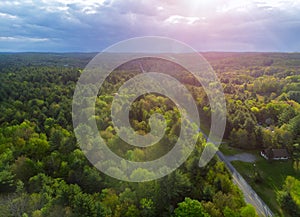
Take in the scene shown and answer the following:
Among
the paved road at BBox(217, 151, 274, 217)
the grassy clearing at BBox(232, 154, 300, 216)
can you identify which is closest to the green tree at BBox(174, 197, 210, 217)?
the paved road at BBox(217, 151, 274, 217)

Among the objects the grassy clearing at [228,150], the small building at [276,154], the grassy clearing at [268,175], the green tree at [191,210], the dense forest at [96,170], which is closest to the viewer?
the green tree at [191,210]

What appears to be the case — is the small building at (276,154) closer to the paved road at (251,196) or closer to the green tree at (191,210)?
the paved road at (251,196)

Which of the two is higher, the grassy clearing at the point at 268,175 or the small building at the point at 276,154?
the small building at the point at 276,154

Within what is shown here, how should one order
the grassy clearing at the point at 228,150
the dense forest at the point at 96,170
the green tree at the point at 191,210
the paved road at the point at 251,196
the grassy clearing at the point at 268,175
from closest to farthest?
1. the green tree at the point at 191,210
2. the dense forest at the point at 96,170
3. the paved road at the point at 251,196
4. the grassy clearing at the point at 268,175
5. the grassy clearing at the point at 228,150

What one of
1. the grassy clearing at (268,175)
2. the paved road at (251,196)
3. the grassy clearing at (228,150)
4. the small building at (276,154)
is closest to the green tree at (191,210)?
the paved road at (251,196)

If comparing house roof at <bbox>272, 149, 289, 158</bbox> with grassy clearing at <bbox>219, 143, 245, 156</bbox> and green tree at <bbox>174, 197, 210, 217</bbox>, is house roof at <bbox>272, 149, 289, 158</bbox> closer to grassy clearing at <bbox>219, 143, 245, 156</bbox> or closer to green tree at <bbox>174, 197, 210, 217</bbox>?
grassy clearing at <bbox>219, 143, 245, 156</bbox>

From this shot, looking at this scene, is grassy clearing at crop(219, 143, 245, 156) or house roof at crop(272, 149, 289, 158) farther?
grassy clearing at crop(219, 143, 245, 156)

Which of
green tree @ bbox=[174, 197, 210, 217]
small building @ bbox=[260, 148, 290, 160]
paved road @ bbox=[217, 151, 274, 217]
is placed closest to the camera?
green tree @ bbox=[174, 197, 210, 217]

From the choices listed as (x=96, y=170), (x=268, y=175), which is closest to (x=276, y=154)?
(x=268, y=175)
